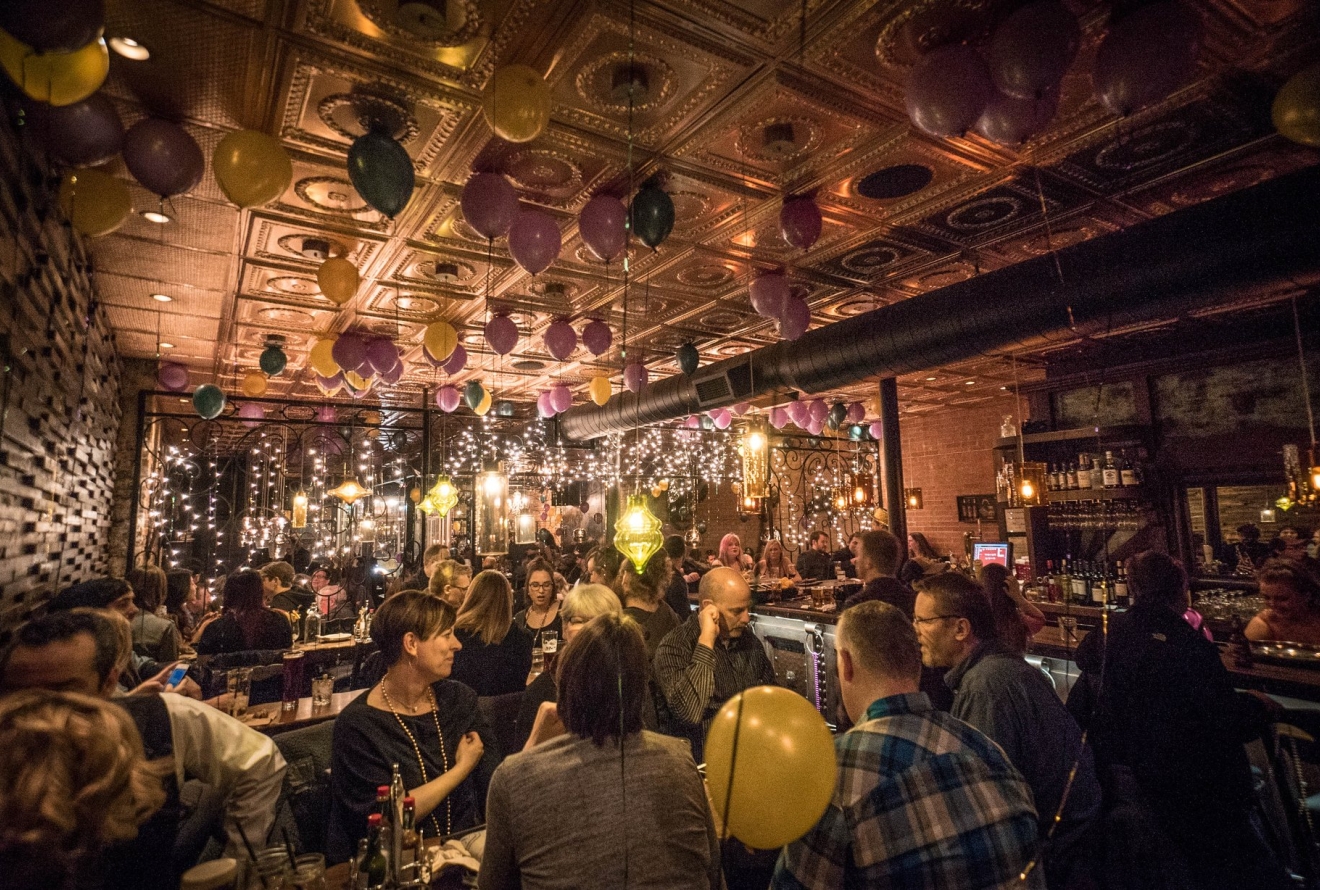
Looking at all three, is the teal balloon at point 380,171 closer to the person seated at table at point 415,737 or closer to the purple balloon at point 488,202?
the purple balloon at point 488,202

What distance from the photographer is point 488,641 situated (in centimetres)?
372

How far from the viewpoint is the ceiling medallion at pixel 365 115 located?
10.2 ft

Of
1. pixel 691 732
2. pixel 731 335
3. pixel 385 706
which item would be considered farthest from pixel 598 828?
pixel 731 335

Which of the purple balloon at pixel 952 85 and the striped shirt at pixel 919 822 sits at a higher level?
the purple balloon at pixel 952 85

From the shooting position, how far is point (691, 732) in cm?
315

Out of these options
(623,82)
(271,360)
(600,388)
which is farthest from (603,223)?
(271,360)

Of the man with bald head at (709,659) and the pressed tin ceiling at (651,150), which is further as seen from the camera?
the man with bald head at (709,659)

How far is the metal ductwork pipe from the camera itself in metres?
3.13

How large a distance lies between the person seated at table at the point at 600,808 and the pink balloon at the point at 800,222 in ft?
10.3

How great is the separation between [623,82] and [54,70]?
2.08 m

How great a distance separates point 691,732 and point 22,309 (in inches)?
147

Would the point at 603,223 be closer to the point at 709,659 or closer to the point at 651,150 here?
the point at 651,150

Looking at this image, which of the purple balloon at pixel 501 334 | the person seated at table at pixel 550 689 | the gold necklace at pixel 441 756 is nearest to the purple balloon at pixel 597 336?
the purple balloon at pixel 501 334

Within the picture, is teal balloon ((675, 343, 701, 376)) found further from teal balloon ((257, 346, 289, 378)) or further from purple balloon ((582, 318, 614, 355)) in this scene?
teal balloon ((257, 346, 289, 378))
